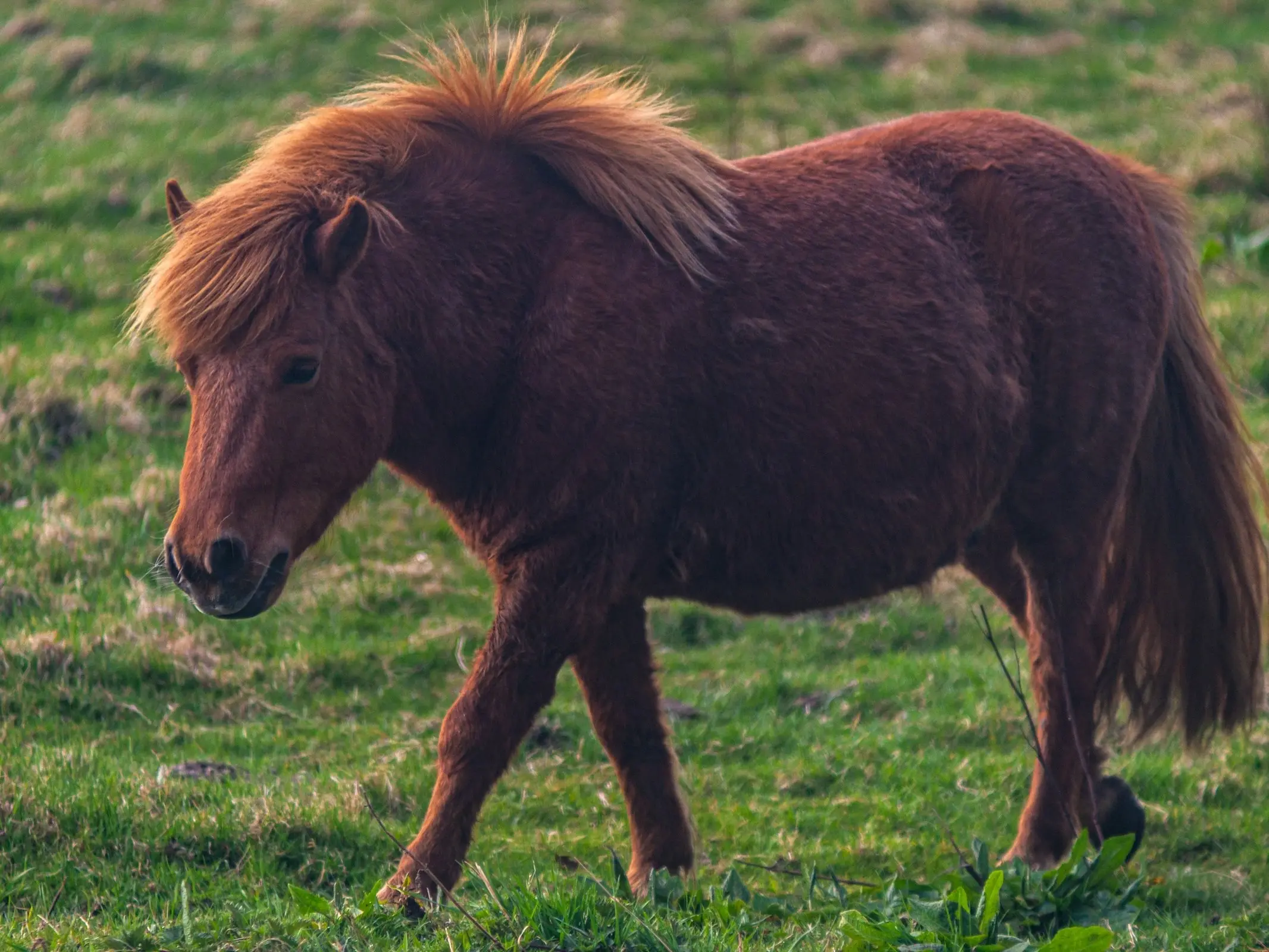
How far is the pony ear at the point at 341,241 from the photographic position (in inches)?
139

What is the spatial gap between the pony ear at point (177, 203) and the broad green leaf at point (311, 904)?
5.72 ft

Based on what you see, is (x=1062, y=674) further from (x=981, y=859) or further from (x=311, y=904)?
(x=311, y=904)

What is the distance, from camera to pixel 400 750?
17.3 ft

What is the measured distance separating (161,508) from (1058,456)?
4.12 meters

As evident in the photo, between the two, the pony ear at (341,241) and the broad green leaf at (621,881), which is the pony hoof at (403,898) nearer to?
the broad green leaf at (621,881)

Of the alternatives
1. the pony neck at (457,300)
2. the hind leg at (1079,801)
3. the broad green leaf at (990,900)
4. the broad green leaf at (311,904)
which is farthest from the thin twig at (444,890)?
the hind leg at (1079,801)

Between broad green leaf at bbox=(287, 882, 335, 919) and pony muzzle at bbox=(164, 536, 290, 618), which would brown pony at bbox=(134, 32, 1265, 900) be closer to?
pony muzzle at bbox=(164, 536, 290, 618)

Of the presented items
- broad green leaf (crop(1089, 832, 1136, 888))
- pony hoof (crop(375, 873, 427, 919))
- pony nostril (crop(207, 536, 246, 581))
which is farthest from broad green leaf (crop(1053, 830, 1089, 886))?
pony nostril (crop(207, 536, 246, 581))

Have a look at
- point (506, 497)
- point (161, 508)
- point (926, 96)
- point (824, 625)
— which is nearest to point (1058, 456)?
point (506, 497)

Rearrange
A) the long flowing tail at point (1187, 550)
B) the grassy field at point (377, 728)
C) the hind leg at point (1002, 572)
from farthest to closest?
the hind leg at point (1002, 572)
the long flowing tail at point (1187, 550)
the grassy field at point (377, 728)

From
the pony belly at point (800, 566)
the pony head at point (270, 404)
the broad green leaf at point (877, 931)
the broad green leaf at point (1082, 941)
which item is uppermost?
→ the pony head at point (270, 404)

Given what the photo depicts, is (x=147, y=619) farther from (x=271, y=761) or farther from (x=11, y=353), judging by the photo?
(x=11, y=353)

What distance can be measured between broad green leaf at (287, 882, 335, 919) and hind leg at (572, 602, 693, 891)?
3.67 feet

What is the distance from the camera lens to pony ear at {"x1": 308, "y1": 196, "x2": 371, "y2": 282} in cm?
352
